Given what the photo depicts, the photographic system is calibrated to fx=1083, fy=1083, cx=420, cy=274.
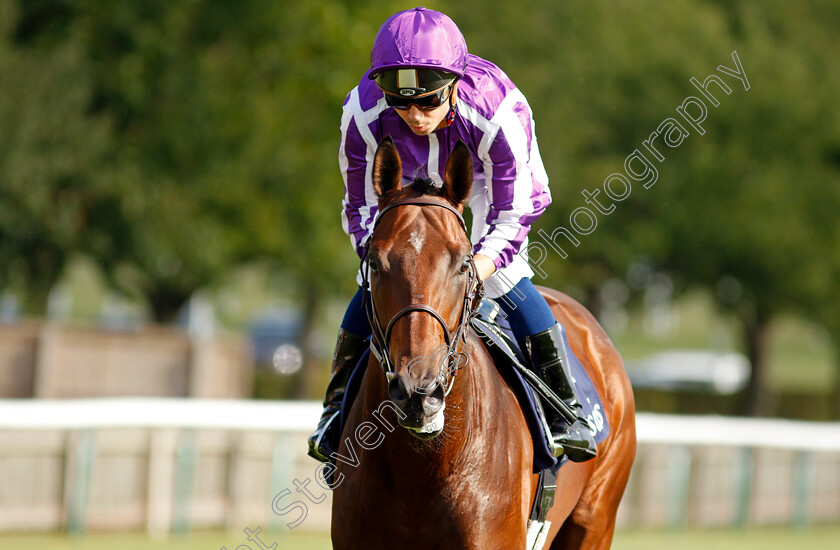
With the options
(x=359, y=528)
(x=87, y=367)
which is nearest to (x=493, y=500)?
(x=359, y=528)

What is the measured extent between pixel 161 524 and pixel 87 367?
3123 mm

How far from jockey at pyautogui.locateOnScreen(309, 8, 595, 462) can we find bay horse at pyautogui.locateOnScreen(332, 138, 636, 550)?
261 mm

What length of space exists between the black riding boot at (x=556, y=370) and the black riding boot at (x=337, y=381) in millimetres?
665

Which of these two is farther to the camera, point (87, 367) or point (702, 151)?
point (702, 151)

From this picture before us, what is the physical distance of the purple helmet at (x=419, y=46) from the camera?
3.59 metres

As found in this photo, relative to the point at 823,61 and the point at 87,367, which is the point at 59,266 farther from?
the point at 823,61

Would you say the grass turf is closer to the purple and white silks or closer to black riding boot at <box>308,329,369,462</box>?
black riding boot at <box>308,329,369,462</box>

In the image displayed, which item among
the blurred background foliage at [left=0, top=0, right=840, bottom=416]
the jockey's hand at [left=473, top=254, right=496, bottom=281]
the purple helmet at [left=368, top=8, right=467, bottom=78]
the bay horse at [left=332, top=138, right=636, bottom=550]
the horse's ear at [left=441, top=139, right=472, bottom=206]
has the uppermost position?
the blurred background foliage at [left=0, top=0, right=840, bottom=416]

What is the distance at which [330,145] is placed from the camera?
17500 mm

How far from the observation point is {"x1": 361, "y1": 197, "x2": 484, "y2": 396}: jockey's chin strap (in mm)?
3105

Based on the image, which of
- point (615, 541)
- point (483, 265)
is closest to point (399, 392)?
point (483, 265)

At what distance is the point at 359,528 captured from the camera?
3588mm

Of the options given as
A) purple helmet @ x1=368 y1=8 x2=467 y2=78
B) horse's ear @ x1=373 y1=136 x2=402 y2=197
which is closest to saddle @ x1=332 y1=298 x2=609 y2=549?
horse's ear @ x1=373 y1=136 x2=402 y2=197

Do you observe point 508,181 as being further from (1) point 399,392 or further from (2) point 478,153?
(1) point 399,392
